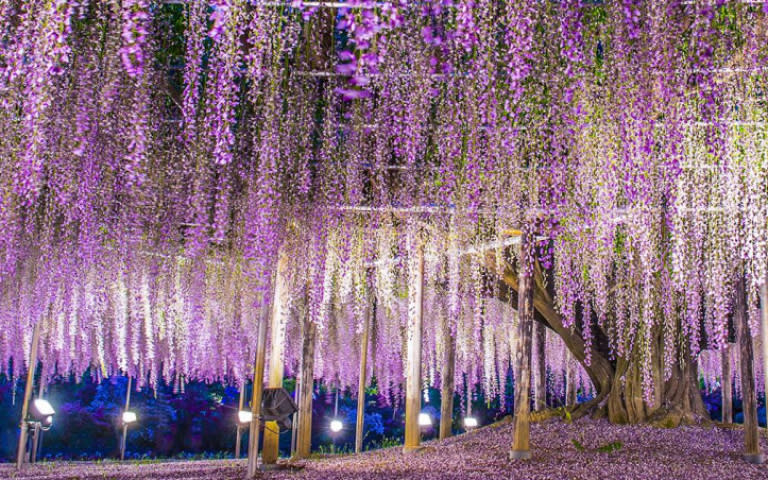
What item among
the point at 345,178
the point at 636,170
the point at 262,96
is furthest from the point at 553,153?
the point at 262,96

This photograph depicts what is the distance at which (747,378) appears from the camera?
600 centimetres

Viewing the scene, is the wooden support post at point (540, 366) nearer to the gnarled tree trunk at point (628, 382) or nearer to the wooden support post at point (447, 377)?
the gnarled tree trunk at point (628, 382)

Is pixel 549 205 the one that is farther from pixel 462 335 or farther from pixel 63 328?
pixel 63 328

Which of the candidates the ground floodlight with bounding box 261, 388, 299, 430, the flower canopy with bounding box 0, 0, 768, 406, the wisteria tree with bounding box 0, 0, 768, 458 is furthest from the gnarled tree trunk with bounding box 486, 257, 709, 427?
the ground floodlight with bounding box 261, 388, 299, 430

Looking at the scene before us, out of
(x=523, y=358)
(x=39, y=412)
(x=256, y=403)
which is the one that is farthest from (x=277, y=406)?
(x=39, y=412)

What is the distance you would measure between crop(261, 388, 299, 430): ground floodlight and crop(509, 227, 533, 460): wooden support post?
6.71 ft

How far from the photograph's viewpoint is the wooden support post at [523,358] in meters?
6.25

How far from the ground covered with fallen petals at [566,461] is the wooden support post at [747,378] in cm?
17

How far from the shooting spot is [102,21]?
12.0ft

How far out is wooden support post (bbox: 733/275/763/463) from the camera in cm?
602

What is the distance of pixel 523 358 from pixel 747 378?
1914 millimetres

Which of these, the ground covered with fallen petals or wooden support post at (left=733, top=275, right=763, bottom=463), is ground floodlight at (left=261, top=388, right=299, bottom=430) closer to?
the ground covered with fallen petals

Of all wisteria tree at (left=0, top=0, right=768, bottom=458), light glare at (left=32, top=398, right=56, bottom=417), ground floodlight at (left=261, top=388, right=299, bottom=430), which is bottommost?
light glare at (left=32, top=398, right=56, bottom=417)

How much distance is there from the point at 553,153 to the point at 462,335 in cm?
687
